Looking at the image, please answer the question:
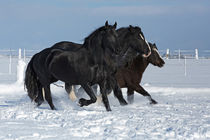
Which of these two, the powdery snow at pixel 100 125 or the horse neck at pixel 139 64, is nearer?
the powdery snow at pixel 100 125

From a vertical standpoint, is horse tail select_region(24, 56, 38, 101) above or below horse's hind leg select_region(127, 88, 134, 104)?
above

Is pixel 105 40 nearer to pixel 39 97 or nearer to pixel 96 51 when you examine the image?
pixel 96 51

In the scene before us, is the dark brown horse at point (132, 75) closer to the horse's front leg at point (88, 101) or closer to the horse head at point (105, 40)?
the horse head at point (105, 40)

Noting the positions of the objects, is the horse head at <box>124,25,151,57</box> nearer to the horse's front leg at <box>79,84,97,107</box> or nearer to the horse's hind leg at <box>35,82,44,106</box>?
the horse's front leg at <box>79,84,97,107</box>

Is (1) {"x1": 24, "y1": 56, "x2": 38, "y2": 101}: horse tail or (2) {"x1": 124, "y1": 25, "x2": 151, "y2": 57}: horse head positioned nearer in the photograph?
(2) {"x1": 124, "y1": 25, "x2": 151, "y2": 57}: horse head

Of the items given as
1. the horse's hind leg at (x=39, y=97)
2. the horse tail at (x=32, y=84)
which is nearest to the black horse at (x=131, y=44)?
the horse's hind leg at (x=39, y=97)

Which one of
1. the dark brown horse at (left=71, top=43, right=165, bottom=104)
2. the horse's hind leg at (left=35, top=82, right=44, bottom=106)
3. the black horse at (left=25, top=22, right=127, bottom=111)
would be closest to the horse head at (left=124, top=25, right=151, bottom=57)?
the dark brown horse at (left=71, top=43, right=165, bottom=104)

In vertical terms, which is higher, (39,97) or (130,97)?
(39,97)

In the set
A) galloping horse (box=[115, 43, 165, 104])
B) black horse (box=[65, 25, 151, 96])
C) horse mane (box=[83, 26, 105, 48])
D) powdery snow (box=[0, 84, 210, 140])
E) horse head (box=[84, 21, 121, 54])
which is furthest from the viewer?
galloping horse (box=[115, 43, 165, 104])

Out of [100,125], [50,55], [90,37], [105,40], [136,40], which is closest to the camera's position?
[100,125]

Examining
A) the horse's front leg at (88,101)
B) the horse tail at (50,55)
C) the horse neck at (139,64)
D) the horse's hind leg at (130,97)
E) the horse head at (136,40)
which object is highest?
the horse head at (136,40)

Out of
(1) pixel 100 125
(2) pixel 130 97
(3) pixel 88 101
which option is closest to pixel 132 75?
(2) pixel 130 97

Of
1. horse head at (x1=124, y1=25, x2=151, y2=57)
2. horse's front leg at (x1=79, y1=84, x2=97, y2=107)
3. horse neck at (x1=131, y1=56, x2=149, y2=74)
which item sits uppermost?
horse head at (x1=124, y1=25, x2=151, y2=57)

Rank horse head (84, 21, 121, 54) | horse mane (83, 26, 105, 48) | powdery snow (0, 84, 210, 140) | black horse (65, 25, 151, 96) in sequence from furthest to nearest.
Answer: black horse (65, 25, 151, 96)
horse mane (83, 26, 105, 48)
horse head (84, 21, 121, 54)
powdery snow (0, 84, 210, 140)
